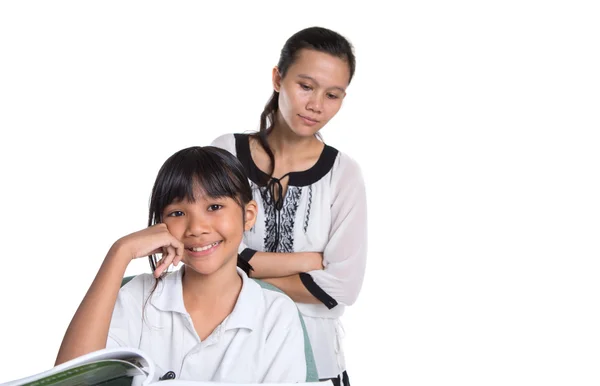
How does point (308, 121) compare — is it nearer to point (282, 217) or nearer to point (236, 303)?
point (282, 217)

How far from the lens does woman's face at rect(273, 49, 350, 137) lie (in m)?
1.97

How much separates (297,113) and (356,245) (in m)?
0.38

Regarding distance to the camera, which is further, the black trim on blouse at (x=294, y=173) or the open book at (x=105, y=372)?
the black trim on blouse at (x=294, y=173)

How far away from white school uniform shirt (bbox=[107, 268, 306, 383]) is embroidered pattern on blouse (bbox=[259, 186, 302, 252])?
1.43 ft

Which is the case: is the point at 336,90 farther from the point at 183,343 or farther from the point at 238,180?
the point at 183,343

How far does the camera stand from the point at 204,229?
1.57m

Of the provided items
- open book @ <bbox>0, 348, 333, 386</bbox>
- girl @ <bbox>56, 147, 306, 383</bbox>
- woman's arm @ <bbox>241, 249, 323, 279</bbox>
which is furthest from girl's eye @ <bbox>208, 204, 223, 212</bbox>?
open book @ <bbox>0, 348, 333, 386</bbox>

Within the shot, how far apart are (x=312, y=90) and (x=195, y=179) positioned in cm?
51

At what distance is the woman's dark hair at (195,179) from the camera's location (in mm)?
1597

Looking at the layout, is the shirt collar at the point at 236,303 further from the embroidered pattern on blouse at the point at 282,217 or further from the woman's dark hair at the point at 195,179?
the embroidered pattern on blouse at the point at 282,217

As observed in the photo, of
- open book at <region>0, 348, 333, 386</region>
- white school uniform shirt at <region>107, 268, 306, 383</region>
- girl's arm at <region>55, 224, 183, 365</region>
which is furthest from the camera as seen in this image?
white school uniform shirt at <region>107, 268, 306, 383</region>

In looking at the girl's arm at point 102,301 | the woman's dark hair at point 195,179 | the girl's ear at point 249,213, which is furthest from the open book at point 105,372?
the girl's ear at point 249,213

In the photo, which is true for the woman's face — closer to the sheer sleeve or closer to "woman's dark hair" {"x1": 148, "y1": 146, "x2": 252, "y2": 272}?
the sheer sleeve

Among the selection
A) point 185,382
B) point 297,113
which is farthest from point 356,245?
point 185,382
